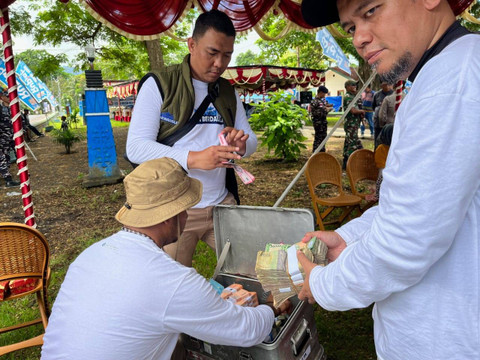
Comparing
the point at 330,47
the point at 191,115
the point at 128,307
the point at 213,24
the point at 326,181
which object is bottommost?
the point at 326,181

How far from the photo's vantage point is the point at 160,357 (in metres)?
1.37

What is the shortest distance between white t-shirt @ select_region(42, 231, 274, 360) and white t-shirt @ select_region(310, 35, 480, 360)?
0.53 meters

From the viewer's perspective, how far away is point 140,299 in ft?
3.79

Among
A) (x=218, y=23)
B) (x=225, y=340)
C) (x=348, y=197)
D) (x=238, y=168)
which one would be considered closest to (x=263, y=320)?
(x=225, y=340)

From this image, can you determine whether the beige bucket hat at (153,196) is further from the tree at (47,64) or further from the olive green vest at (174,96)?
the tree at (47,64)

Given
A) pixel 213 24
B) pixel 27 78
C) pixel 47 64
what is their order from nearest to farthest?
pixel 213 24
pixel 27 78
pixel 47 64

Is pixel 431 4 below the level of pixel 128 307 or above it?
above

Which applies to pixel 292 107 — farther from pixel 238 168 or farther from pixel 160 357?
pixel 160 357

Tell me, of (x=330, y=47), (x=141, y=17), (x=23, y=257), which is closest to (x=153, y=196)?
(x=23, y=257)

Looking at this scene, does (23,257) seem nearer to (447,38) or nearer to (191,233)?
(191,233)

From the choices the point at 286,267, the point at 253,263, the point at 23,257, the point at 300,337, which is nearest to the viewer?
the point at 286,267

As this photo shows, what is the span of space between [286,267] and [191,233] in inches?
36.8

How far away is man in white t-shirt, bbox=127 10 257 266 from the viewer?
1.86 metres

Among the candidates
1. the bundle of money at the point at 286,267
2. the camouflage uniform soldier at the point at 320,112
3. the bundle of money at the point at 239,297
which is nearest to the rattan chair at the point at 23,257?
the bundle of money at the point at 239,297
